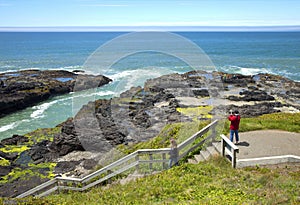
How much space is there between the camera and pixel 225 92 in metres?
39.6

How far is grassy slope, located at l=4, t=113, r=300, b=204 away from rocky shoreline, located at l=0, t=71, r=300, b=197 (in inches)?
305

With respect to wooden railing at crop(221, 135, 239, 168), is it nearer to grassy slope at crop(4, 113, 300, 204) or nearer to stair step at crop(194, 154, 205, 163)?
grassy slope at crop(4, 113, 300, 204)

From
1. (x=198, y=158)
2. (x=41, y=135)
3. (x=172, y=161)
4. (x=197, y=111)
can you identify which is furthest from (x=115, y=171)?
(x=197, y=111)

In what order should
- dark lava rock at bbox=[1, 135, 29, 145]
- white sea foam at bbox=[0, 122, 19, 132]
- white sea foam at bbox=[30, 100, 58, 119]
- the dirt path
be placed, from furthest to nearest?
white sea foam at bbox=[30, 100, 58, 119] → white sea foam at bbox=[0, 122, 19, 132] → dark lava rock at bbox=[1, 135, 29, 145] → the dirt path

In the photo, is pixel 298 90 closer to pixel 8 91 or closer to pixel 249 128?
pixel 249 128

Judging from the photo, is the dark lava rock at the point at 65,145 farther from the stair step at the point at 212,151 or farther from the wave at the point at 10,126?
the stair step at the point at 212,151

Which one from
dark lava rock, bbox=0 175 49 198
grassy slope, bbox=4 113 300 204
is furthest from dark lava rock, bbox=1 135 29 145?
grassy slope, bbox=4 113 300 204

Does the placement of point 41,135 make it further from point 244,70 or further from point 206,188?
point 244,70

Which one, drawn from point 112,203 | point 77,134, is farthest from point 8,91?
point 112,203

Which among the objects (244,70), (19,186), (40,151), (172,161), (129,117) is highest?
(172,161)

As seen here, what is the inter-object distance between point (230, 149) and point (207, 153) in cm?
140

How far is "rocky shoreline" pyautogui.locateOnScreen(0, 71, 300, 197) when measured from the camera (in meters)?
19.4

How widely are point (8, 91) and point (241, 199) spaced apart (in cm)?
3890

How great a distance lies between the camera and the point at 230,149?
9672 millimetres
